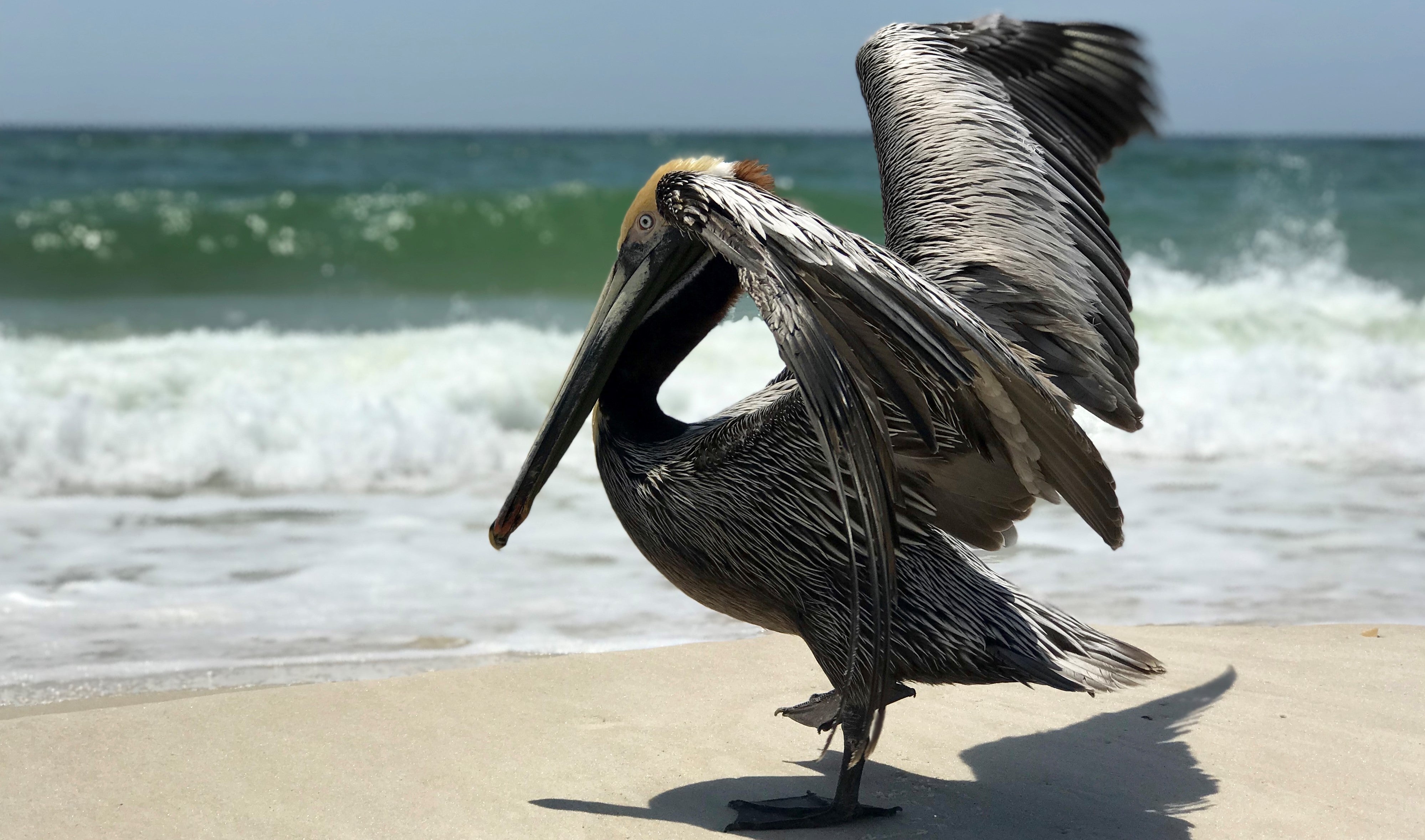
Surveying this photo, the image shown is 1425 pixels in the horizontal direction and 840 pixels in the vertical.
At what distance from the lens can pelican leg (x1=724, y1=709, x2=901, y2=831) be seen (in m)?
3.04

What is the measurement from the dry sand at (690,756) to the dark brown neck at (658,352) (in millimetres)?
928

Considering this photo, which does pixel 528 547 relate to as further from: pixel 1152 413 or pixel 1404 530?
pixel 1152 413

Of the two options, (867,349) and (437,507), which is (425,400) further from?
(867,349)

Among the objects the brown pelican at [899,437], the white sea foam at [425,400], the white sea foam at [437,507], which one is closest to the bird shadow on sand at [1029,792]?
the brown pelican at [899,437]

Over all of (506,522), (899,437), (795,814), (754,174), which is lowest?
(795,814)

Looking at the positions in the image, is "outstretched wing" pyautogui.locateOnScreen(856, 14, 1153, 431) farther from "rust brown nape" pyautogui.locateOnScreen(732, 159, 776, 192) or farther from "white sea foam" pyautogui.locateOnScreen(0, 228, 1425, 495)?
"white sea foam" pyautogui.locateOnScreen(0, 228, 1425, 495)

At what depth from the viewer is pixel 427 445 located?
7.66m

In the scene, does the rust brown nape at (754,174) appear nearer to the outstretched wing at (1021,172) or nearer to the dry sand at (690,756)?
the outstretched wing at (1021,172)

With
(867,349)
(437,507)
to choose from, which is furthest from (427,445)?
(867,349)

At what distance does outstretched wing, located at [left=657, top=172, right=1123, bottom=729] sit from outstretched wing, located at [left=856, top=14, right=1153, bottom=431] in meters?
0.62

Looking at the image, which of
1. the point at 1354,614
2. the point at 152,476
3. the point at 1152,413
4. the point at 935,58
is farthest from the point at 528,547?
the point at 1152,413

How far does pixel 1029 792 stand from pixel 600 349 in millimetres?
1581

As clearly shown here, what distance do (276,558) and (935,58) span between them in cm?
360

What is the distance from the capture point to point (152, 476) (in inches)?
283
